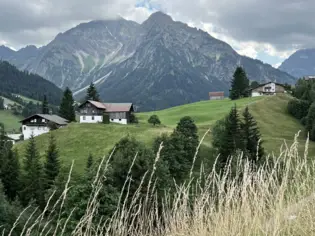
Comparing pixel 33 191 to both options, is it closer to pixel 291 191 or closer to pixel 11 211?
pixel 11 211

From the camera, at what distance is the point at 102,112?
3455 inches

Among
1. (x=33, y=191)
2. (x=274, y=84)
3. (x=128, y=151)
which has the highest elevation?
(x=274, y=84)

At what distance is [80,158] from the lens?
193 ft

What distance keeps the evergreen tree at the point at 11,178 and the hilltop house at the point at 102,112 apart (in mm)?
33903

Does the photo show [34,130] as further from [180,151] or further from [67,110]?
[180,151]

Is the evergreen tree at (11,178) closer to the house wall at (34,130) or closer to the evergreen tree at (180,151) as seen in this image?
the evergreen tree at (180,151)

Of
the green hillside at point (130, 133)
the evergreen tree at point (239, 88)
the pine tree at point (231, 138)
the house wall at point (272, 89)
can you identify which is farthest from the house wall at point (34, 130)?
the house wall at point (272, 89)

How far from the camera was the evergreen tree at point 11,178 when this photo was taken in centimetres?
5041

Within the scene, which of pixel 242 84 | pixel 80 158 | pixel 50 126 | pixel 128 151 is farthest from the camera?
pixel 242 84

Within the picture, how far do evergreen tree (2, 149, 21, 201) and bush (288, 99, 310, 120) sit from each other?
66946 mm

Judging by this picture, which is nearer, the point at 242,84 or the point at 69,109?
the point at 69,109

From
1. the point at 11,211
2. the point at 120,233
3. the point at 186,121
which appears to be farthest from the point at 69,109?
the point at 120,233

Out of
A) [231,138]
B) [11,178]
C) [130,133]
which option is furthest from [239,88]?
[11,178]

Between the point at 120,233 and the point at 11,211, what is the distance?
31114mm
